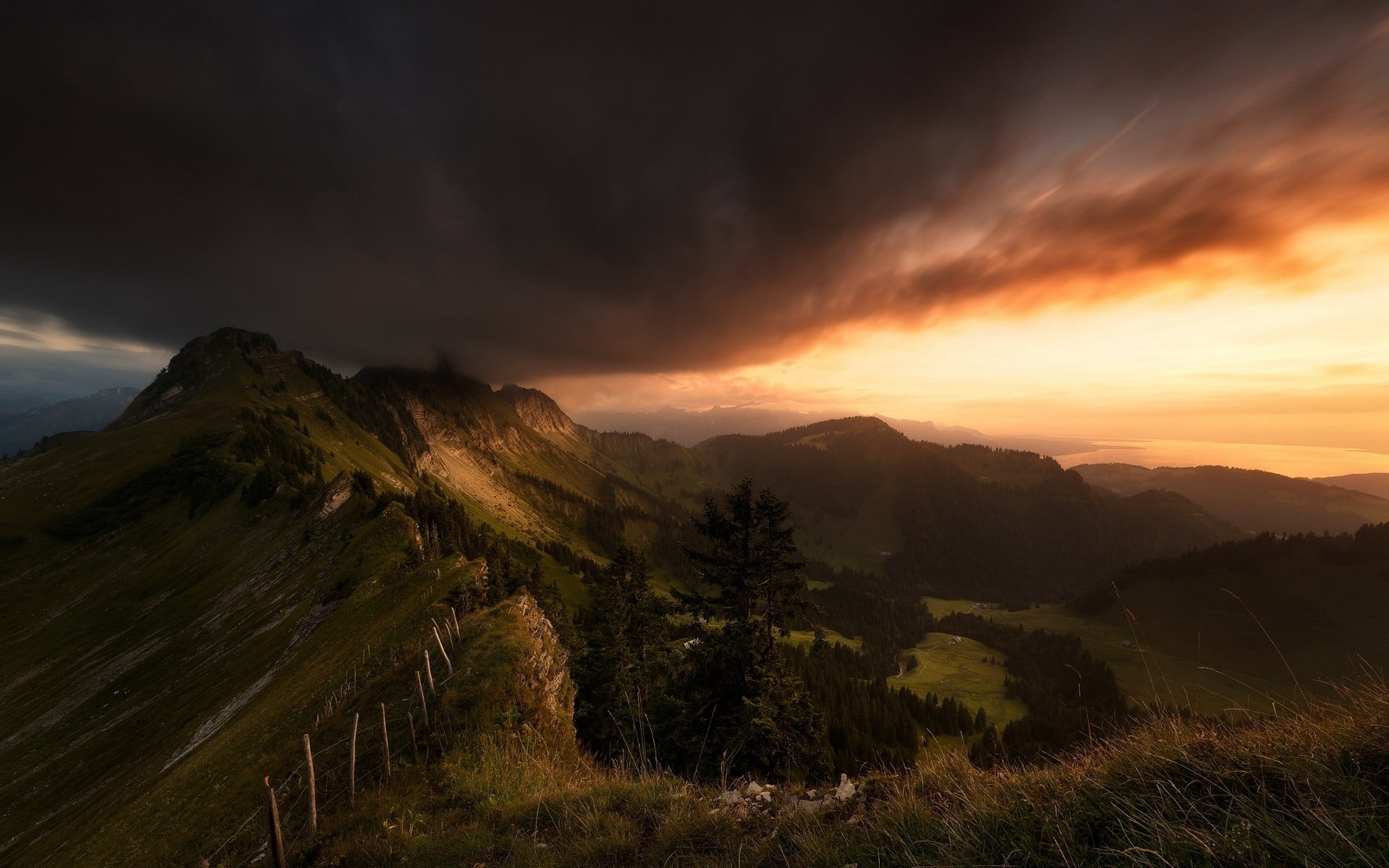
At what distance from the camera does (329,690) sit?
91.6 ft

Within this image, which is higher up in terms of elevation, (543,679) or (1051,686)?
(543,679)

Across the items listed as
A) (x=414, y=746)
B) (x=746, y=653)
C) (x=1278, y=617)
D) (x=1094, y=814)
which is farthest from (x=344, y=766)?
(x=1278, y=617)

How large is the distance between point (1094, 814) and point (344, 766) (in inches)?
827

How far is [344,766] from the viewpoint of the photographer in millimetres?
16562

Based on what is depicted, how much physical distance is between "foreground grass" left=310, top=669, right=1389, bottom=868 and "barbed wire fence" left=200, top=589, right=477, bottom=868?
7011 millimetres

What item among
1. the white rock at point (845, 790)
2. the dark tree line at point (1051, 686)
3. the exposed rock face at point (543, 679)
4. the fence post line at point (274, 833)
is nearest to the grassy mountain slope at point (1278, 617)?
the dark tree line at point (1051, 686)

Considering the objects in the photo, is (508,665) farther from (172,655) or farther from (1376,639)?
(1376,639)

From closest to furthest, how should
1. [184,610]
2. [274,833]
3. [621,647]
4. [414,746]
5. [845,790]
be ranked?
1. [845,790]
2. [274,833]
3. [414,746]
4. [621,647]
5. [184,610]

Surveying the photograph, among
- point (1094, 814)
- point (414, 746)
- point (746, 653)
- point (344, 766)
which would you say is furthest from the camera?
point (746, 653)

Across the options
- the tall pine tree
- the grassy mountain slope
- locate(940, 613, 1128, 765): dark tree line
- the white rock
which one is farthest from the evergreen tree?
the grassy mountain slope

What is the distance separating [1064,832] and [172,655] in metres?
82.5

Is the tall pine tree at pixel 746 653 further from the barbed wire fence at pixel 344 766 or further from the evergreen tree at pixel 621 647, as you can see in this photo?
the barbed wire fence at pixel 344 766

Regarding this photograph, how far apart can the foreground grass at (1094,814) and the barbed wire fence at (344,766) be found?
23.0 feet

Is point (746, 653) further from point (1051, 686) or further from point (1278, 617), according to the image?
point (1278, 617)
